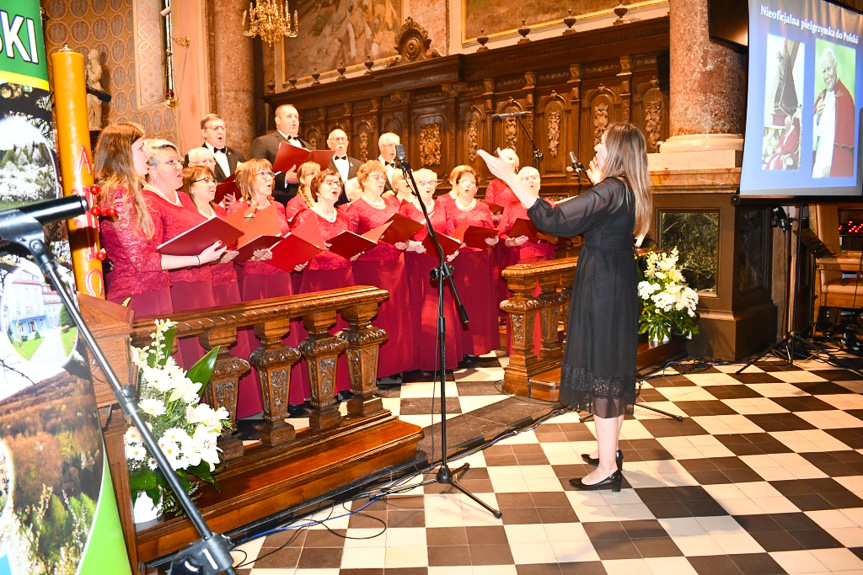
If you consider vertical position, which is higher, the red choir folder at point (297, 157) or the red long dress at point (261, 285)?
the red choir folder at point (297, 157)

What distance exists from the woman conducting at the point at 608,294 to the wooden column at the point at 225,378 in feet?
4.56

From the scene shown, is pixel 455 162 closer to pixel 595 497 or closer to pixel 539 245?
pixel 539 245

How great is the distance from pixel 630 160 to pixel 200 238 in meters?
2.02

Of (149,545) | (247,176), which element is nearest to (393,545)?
(149,545)

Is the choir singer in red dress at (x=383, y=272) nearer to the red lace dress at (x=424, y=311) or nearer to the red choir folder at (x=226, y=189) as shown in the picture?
the red lace dress at (x=424, y=311)

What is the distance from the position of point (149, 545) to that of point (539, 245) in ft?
13.5

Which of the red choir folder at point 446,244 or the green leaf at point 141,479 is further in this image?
the red choir folder at point 446,244

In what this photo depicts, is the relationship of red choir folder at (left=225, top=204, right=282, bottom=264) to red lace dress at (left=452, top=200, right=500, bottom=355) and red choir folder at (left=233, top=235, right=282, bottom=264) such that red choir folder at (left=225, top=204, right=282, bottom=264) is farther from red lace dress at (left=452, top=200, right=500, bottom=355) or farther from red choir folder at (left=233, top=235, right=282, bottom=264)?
red lace dress at (left=452, top=200, right=500, bottom=355)

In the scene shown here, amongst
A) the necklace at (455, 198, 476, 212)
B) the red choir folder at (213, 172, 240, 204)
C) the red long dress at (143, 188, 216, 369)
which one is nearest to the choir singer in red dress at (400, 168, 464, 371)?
the necklace at (455, 198, 476, 212)

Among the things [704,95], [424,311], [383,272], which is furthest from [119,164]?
[704,95]

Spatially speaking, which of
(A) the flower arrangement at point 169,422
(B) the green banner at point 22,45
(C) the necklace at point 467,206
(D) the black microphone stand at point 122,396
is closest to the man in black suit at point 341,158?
(C) the necklace at point 467,206

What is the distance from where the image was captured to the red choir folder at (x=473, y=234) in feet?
16.0

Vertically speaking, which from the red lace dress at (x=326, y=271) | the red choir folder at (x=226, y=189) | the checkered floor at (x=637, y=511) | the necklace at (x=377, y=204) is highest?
the red choir folder at (x=226, y=189)

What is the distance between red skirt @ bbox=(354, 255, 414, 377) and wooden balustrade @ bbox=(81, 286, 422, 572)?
152 centimetres
